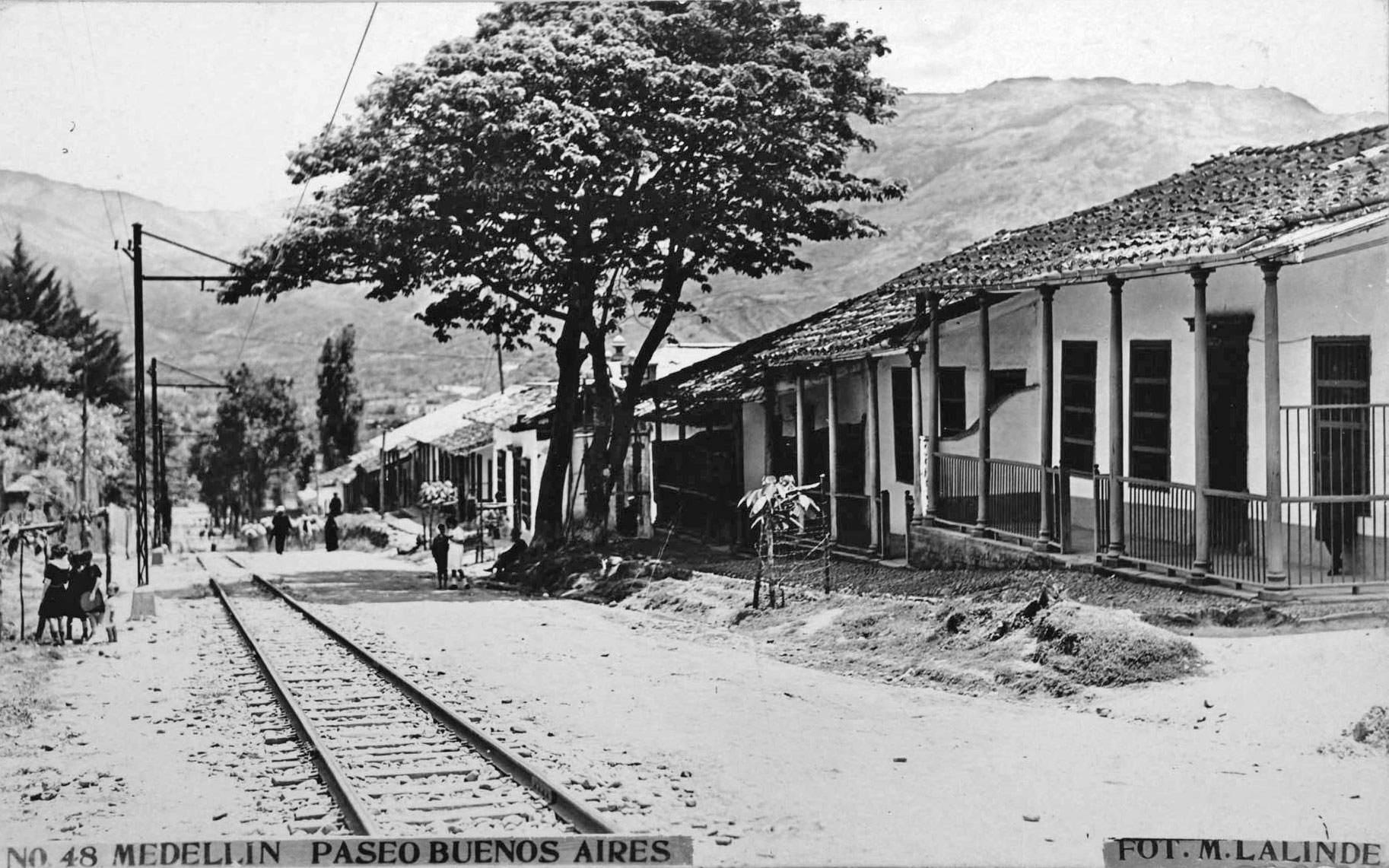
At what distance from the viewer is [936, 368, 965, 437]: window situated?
45.3ft

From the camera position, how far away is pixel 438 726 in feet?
31.3

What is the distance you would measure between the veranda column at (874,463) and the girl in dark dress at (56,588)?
835cm

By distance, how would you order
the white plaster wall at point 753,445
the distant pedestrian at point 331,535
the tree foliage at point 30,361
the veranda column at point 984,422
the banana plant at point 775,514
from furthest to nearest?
the distant pedestrian at point 331,535 → the white plaster wall at point 753,445 → the tree foliage at point 30,361 → the banana plant at point 775,514 → the veranda column at point 984,422

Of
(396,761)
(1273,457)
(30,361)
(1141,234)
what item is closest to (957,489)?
(1141,234)

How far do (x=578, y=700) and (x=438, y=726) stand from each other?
121 cm

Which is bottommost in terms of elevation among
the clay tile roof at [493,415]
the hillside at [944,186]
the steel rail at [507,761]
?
the steel rail at [507,761]

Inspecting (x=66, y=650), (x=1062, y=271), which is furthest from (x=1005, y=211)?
(x=66, y=650)

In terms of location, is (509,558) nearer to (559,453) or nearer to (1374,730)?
(559,453)

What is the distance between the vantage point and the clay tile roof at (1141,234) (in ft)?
32.0

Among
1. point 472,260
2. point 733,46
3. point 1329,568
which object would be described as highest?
point 733,46

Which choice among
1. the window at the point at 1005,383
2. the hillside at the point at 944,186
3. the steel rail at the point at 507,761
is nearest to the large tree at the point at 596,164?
the hillside at the point at 944,186

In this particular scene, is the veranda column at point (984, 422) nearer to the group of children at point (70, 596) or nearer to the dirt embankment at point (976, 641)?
the dirt embankment at point (976, 641)

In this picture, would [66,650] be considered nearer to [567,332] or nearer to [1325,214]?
[567,332]

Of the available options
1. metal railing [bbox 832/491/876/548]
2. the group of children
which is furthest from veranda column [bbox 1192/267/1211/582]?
the group of children
